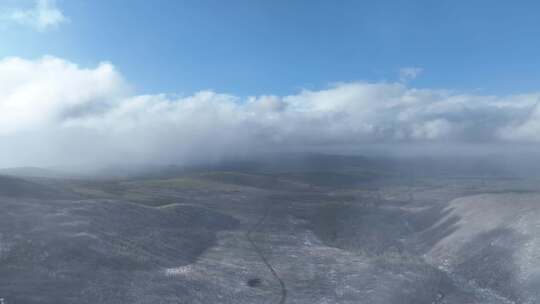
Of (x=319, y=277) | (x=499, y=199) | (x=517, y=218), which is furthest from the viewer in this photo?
(x=499, y=199)

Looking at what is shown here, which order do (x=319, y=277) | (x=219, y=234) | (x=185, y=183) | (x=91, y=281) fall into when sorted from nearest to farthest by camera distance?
(x=91, y=281) < (x=319, y=277) < (x=219, y=234) < (x=185, y=183)

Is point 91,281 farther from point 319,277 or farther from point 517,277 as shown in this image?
point 517,277

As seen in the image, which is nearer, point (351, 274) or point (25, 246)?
point (25, 246)

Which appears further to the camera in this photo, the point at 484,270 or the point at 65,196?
the point at 65,196

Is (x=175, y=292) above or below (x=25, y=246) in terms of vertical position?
below

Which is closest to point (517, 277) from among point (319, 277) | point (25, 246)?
point (319, 277)

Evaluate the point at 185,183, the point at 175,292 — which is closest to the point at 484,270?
the point at 175,292

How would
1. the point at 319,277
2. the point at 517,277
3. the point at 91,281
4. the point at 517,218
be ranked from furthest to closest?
the point at 517,218, the point at 319,277, the point at 517,277, the point at 91,281

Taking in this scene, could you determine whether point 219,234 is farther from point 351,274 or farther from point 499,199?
point 499,199

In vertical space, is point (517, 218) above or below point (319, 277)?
above
